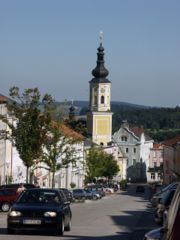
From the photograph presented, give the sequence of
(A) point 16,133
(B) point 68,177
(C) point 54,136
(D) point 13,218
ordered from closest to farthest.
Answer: (D) point 13,218 → (A) point 16,133 → (C) point 54,136 → (B) point 68,177

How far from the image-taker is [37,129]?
58.1 meters

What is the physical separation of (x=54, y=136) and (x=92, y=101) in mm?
100746

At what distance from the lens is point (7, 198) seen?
4084 centimetres

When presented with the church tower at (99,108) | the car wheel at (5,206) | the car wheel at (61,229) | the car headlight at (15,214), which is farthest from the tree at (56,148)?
the church tower at (99,108)

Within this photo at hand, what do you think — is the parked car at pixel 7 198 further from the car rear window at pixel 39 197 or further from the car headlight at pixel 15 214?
the car headlight at pixel 15 214

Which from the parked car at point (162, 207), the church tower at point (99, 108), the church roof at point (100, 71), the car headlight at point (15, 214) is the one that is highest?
the church roof at point (100, 71)

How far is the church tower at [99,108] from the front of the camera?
164 meters

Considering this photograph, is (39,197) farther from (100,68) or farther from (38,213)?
(100,68)

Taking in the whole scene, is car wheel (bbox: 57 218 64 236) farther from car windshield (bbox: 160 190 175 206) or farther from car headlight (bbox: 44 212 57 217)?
car windshield (bbox: 160 190 175 206)

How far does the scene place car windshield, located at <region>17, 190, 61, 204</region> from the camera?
71.2 ft

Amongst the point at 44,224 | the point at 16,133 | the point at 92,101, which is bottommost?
the point at 44,224

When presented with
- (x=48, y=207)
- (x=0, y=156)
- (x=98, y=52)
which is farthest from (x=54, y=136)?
(x=98, y=52)

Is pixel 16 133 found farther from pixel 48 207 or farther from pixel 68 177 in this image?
pixel 68 177

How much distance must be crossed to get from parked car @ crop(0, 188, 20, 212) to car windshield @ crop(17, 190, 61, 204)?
18200mm
